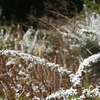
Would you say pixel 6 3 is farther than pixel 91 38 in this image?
Yes

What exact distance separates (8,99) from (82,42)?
2092mm

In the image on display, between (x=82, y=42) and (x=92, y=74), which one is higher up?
(x=82, y=42)

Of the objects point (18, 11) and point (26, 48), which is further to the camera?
point (18, 11)

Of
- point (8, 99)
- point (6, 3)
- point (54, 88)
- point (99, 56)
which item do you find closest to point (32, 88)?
point (54, 88)

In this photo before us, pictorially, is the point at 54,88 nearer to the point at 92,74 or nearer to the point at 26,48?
the point at 92,74

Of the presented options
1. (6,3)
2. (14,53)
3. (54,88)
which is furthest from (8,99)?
(6,3)

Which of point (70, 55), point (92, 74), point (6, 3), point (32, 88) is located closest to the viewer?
point (32, 88)

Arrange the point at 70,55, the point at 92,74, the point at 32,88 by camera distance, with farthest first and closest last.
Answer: the point at 70,55, the point at 92,74, the point at 32,88

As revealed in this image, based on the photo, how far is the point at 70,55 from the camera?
4293 mm

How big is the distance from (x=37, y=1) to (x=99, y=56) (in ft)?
51.4

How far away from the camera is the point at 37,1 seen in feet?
57.2

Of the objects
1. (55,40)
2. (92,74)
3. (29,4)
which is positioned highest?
(29,4)

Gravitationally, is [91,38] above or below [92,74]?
above

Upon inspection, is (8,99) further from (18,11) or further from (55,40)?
(18,11)
